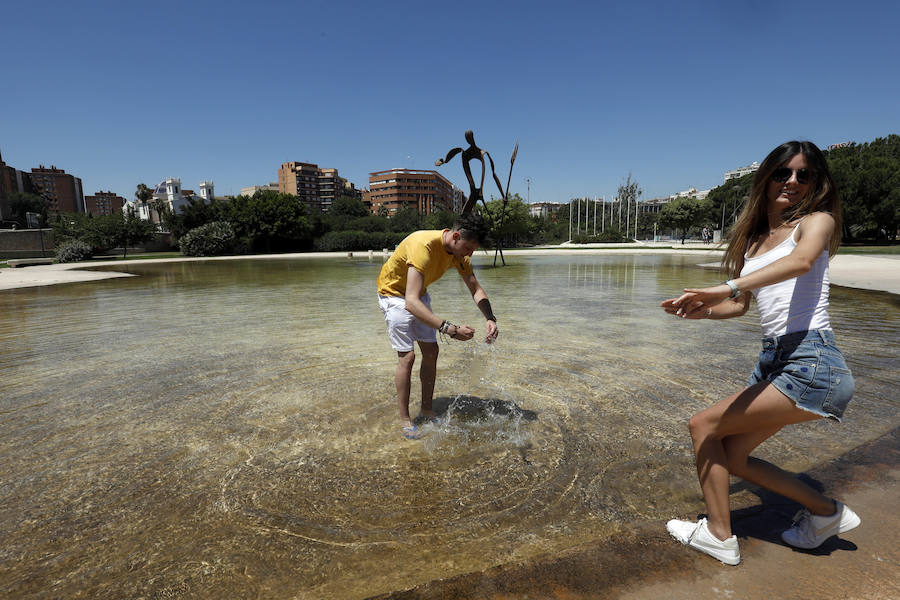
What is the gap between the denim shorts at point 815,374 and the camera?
1.90 meters

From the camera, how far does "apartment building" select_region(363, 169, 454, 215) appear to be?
14125 cm

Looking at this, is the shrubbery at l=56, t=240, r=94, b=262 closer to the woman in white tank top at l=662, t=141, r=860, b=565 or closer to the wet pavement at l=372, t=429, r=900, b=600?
the wet pavement at l=372, t=429, r=900, b=600

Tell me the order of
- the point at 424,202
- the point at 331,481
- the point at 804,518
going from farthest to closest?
the point at 424,202 < the point at 331,481 < the point at 804,518

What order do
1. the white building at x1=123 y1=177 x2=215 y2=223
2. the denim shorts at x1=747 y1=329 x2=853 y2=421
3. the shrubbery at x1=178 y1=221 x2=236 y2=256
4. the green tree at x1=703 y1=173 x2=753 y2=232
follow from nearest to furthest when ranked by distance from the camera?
the denim shorts at x1=747 y1=329 x2=853 y2=421
the shrubbery at x1=178 y1=221 x2=236 y2=256
the green tree at x1=703 y1=173 x2=753 y2=232
the white building at x1=123 y1=177 x2=215 y2=223

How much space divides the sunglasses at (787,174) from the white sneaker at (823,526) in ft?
4.94

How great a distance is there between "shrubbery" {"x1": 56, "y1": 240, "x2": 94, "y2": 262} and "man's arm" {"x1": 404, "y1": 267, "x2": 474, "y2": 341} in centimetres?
4640

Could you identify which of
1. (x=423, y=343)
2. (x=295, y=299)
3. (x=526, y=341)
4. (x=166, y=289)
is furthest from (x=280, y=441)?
(x=166, y=289)

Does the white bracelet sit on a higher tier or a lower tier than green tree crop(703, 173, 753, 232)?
lower

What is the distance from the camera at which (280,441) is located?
12.1 feet

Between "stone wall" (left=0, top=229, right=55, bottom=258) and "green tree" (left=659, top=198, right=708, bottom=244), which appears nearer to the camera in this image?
"stone wall" (left=0, top=229, right=55, bottom=258)

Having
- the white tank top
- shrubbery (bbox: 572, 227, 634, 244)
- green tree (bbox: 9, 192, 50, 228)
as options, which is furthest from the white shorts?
green tree (bbox: 9, 192, 50, 228)

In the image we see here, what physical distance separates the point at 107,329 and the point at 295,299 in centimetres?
444

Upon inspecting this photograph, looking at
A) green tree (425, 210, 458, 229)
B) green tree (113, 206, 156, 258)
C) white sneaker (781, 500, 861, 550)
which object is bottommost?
white sneaker (781, 500, 861, 550)

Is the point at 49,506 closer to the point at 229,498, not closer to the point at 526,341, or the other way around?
the point at 229,498
